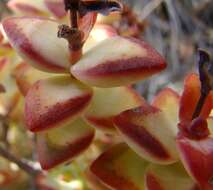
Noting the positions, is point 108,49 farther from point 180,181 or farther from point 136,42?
point 180,181

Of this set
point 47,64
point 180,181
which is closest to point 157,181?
point 180,181

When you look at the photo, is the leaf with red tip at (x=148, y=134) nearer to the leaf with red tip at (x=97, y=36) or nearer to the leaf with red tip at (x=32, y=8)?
the leaf with red tip at (x=97, y=36)

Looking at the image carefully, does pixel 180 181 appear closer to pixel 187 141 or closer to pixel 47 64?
pixel 187 141

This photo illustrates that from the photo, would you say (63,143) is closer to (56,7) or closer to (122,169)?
(122,169)

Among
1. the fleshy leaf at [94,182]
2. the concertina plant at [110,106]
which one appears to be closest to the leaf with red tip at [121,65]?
the concertina plant at [110,106]

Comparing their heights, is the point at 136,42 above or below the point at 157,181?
above

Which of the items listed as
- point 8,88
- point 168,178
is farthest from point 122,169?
point 8,88

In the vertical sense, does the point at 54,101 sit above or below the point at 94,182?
above

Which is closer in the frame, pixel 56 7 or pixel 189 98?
pixel 189 98
